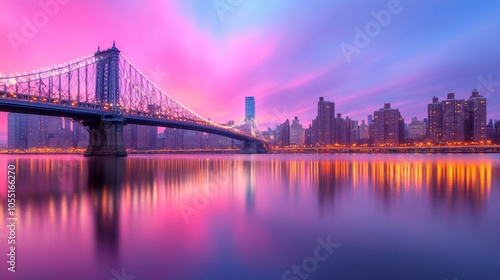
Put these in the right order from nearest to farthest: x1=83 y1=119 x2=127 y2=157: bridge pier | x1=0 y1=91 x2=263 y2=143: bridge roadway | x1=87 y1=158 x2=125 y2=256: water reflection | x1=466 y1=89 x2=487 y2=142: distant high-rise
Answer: x1=87 y1=158 x2=125 y2=256: water reflection → x1=0 y1=91 x2=263 y2=143: bridge roadway → x1=83 y1=119 x2=127 y2=157: bridge pier → x1=466 y1=89 x2=487 y2=142: distant high-rise

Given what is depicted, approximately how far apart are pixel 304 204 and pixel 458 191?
8087mm

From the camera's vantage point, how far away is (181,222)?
883 cm

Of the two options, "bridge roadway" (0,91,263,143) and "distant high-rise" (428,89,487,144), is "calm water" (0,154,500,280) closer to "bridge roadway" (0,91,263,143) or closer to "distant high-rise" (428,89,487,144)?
"bridge roadway" (0,91,263,143)

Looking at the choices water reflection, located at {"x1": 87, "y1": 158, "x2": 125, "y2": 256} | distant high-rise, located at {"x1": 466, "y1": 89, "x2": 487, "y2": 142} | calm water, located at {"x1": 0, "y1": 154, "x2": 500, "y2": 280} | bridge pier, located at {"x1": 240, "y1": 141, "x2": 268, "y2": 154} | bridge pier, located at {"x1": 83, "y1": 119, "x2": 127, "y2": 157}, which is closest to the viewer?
calm water, located at {"x1": 0, "y1": 154, "x2": 500, "y2": 280}

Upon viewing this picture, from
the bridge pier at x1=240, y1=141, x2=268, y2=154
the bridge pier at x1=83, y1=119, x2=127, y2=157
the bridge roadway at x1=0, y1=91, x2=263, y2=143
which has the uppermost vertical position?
the bridge roadway at x1=0, y1=91, x2=263, y2=143

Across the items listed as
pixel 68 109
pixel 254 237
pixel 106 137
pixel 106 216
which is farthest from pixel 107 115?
pixel 254 237

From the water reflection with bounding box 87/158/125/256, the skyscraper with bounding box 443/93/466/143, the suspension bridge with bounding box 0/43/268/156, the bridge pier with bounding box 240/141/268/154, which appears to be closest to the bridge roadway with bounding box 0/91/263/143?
the suspension bridge with bounding box 0/43/268/156

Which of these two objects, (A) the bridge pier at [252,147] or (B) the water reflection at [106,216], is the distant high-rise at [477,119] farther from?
(B) the water reflection at [106,216]

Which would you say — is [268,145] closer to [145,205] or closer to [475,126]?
[475,126]

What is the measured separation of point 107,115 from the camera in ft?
175

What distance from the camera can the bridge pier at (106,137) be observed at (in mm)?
53594

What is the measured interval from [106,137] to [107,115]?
356cm

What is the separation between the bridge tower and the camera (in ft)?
176

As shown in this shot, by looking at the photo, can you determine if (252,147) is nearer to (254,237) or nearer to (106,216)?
(106,216)
